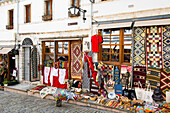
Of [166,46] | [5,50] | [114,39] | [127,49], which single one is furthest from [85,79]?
[5,50]

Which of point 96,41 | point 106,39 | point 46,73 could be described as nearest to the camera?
point 96,41

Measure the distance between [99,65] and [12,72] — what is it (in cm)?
810

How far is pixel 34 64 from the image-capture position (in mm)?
9977

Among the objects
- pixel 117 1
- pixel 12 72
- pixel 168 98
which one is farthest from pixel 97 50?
pixel 12 72

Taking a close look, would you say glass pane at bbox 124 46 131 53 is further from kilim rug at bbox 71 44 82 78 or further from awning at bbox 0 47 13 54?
awning at bbox 0 47 13 54

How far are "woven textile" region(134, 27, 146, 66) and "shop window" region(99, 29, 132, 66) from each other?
32 centimetres

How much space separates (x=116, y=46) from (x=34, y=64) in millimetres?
5895

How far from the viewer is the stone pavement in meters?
6.15

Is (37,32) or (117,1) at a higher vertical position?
(117,1)

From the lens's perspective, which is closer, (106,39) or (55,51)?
(106,39)

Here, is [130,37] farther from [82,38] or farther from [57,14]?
[57,14]

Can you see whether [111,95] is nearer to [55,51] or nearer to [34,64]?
[55,51]

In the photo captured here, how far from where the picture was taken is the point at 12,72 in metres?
11.7

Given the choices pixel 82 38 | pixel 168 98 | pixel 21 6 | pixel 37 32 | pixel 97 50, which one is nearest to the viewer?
pixel 168 98
